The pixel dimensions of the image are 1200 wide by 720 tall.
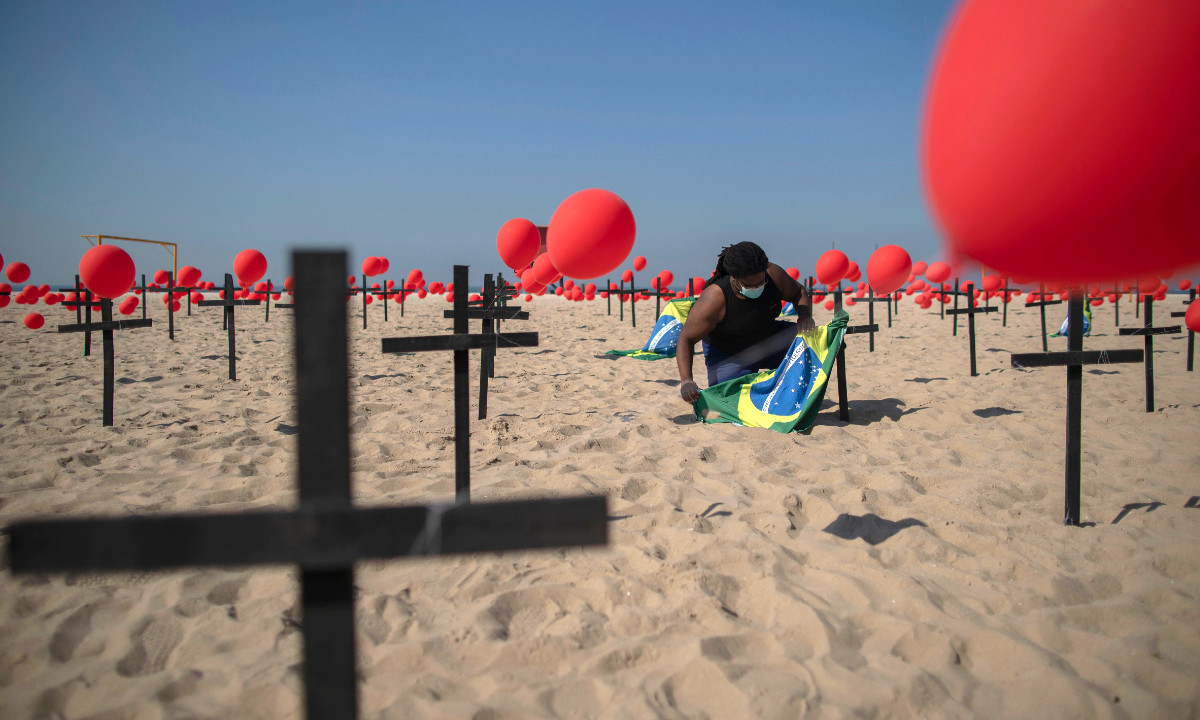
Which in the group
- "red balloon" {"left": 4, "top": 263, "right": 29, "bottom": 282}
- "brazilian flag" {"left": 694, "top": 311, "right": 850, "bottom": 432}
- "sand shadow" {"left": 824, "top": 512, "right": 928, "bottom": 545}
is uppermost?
"red balloon" {"left": 4, "top": 263, "right": 29, "bottom": 282}

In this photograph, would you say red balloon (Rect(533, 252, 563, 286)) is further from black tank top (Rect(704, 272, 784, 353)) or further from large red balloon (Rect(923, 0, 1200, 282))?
large red balloon (Rect(923, 0, 1200, 282))

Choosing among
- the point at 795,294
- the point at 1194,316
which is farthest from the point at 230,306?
the point at 1194,316

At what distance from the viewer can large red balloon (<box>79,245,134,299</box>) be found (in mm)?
5906

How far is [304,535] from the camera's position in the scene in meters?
1.15

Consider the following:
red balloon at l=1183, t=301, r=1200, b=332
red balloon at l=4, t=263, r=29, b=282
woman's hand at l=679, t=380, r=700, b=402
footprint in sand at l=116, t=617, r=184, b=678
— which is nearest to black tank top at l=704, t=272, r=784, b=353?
woman's hand at l=679, t=380, r=700, b=402

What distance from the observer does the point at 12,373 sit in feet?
28.1

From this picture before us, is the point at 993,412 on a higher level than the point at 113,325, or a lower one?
lower

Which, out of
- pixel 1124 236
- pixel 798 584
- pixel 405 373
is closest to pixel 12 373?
pixel 405 373

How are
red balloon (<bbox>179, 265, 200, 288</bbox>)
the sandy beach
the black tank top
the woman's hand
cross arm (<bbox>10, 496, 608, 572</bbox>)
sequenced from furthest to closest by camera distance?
red balloon (<bbox>179, 265, 200, 288</bbox>) < the black tank top < the woman's hand < the sandy beach < cross arm (<bbox>10, 496, 608, 572</bbox>)

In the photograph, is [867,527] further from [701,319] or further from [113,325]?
[113,325]

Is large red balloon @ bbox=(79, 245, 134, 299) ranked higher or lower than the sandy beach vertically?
higher

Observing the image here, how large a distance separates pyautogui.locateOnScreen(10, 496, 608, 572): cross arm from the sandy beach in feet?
3.63

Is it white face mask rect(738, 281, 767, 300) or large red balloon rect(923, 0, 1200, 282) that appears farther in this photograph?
white face mask rect(738, 281, 767, 300)

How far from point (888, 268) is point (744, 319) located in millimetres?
1506
